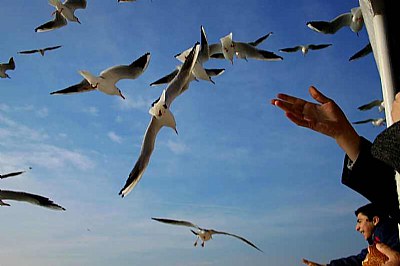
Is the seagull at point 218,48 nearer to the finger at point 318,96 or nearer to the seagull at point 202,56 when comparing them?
the seagull at point 202,56

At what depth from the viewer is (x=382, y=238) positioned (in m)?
2.83

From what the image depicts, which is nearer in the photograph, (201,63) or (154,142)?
(154,142)

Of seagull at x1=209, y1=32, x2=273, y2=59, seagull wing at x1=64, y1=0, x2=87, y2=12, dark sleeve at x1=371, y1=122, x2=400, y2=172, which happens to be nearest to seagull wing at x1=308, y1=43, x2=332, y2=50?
seagull at x1=209, y1=32, x2=273, y2=59

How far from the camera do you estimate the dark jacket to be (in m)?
2.63

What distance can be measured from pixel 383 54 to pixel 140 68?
2045 mm

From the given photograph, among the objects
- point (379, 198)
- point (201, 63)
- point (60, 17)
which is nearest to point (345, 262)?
point (201, 63)

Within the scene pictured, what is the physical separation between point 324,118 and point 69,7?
4592 mm

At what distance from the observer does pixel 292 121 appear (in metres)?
1.47

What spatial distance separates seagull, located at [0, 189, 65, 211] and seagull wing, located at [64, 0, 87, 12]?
347 centimetres

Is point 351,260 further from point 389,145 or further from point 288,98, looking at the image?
point 389,145

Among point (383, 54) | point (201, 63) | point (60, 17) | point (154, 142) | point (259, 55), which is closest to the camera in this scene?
point (383, 54)

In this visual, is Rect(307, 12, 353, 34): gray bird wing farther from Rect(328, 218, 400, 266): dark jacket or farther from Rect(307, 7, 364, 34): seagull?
Rect(328, 218, 400, 266): dark jacket

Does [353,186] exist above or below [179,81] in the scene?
below

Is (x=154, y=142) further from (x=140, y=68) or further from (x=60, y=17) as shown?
(x=60, y=17)
